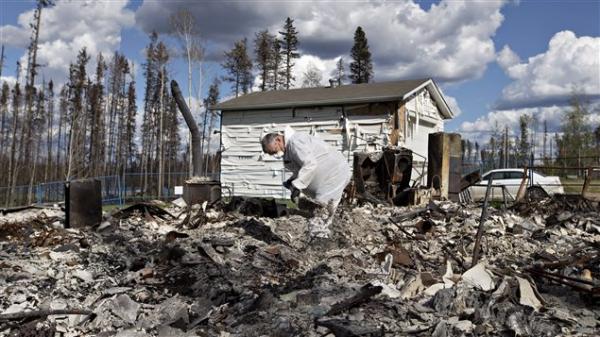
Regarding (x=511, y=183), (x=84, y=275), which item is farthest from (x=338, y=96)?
(x=84, y=275)

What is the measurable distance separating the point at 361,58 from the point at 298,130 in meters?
23.5

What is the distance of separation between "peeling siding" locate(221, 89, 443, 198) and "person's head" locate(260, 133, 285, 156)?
11881 mm

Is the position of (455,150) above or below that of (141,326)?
above

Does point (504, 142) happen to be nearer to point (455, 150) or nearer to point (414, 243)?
point (455, 150)

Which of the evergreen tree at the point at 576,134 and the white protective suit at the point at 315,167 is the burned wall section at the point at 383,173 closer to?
the white protective suit at the point at 315,167

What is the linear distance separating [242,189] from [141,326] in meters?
17.4

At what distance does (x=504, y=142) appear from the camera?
140 ft

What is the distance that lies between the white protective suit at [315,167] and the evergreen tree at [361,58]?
3570 cm

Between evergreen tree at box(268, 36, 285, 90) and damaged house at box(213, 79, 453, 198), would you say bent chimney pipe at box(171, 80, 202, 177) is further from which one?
evergreen tree at box(268, 36, 285, 90)

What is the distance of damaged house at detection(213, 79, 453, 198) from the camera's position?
18906 mm

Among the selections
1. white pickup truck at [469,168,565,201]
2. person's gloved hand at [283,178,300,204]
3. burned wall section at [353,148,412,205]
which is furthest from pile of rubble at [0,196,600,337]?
white pickup truck at [469,168,565,201]

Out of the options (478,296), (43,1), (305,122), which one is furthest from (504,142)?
(478,296)

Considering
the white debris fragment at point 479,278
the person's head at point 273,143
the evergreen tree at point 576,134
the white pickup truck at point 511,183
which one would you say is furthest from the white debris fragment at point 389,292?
the evergreen tree at point 576,134

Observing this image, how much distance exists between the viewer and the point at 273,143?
7055 mm
